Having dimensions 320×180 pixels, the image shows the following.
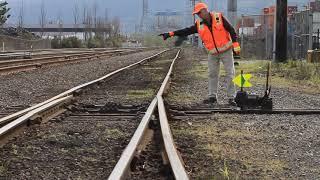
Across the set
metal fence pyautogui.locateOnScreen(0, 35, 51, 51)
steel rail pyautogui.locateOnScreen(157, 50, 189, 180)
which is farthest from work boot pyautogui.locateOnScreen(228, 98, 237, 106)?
metal fence pyautogui.locateOnScreen(0, 35, 51, 51)

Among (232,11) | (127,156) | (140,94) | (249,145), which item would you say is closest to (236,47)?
(140,94)

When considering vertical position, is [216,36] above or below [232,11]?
below

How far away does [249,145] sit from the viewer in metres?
6.64

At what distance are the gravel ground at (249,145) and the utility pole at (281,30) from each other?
49.7 feet

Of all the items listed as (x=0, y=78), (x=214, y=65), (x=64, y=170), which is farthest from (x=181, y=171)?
(x=0, y=78)

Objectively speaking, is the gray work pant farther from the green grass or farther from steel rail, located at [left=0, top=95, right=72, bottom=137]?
the green grass

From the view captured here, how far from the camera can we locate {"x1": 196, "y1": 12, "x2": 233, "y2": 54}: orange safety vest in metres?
10.4

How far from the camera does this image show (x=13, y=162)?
563 centimetres

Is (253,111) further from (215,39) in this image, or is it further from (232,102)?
(215,39)

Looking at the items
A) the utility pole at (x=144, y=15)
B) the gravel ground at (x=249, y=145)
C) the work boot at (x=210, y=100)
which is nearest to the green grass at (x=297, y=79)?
the work boot at (x=210, y=100)

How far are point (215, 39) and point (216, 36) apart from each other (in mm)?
59

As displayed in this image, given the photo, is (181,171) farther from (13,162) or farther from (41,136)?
(41,136)

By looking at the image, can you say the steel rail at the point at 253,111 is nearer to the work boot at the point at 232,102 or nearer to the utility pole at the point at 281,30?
the work boot at the point at 232,102

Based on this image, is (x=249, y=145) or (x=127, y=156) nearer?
(x=127, y=156)
